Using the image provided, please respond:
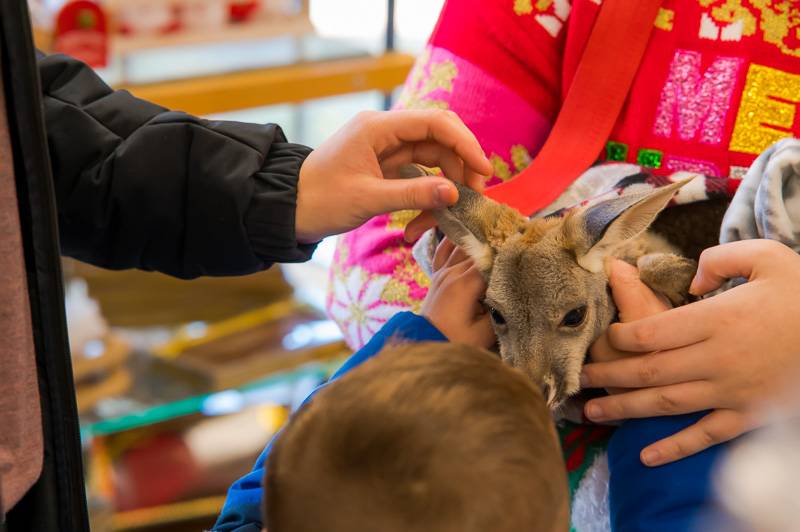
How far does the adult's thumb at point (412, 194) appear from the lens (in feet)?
3.38

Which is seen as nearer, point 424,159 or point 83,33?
point 424,159

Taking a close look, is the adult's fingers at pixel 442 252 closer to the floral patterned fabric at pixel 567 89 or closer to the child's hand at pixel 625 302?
the floral patterned fabric at pixel 567 89

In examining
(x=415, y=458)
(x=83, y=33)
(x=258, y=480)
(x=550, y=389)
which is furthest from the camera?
(x=83, y=33)

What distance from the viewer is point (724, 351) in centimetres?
95

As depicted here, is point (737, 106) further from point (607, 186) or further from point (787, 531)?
point (787, 531)

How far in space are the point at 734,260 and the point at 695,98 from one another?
299 millimetres

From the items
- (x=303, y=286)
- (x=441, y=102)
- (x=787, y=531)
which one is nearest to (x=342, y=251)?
(x=441, y=102)

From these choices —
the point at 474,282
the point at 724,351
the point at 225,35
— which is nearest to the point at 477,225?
the point at 474,282

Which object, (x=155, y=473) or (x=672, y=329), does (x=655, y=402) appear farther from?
(x=155, y=473)

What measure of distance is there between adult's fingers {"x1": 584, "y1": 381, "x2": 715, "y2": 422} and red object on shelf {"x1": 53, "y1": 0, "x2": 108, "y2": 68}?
1428mm

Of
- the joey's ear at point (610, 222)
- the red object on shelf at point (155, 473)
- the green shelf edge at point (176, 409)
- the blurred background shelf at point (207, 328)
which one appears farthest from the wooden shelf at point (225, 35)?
the joey's ear at point (610, 222)

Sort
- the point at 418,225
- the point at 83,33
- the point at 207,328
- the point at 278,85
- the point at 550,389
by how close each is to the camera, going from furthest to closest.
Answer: the point at 207,328 → the point at 278,85 → the point at 83,33 → the point at 418,225 → the point at 550,389

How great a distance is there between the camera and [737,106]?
119 centimetres

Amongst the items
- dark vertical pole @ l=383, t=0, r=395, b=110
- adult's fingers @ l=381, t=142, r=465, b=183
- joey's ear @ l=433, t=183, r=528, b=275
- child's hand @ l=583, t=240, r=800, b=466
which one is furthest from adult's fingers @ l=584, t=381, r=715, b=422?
dark vertical pole @ l=383, t=0, r=395, b=110
